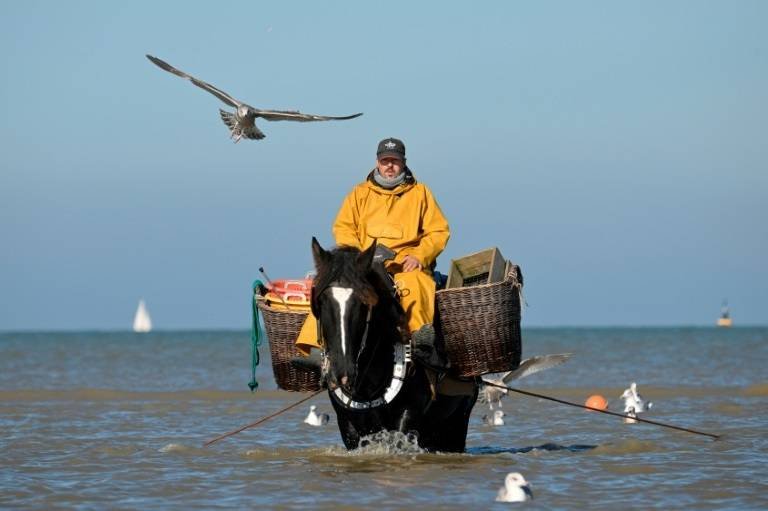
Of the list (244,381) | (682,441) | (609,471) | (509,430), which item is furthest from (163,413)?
(244,381)

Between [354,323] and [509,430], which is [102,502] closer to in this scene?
[354,323]

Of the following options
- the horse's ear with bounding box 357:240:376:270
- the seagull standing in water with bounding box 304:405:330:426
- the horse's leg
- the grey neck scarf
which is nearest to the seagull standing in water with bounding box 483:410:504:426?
the seagull standing in water with bounding box 304:405:330:426

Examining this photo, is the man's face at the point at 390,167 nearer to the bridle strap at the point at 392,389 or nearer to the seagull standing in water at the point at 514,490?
the bridle strap at the point at 392,389

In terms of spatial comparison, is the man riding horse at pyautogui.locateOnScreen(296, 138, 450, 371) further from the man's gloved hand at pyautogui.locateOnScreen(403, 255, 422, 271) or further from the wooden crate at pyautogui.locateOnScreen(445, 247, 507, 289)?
the wooden crate at pyautogui.locateOnScreen(445, 247, 507, 289)

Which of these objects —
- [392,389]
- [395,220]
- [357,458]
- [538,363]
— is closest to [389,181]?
[395,220]

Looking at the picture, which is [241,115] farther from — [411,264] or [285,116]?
[411,264]

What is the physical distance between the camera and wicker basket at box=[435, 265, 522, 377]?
9.82 m

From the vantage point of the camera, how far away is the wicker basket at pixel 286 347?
33.1 ft

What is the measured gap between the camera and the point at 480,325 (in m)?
9.84

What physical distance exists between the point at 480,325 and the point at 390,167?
4.38 feet

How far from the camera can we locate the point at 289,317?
10.1 metres

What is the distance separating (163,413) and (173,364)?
20851mm

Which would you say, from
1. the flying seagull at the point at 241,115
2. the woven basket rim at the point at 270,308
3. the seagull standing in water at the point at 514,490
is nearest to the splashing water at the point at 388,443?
the woven basket rim at the point at 270,308

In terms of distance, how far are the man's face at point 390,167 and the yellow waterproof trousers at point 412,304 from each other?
31.5 inches
